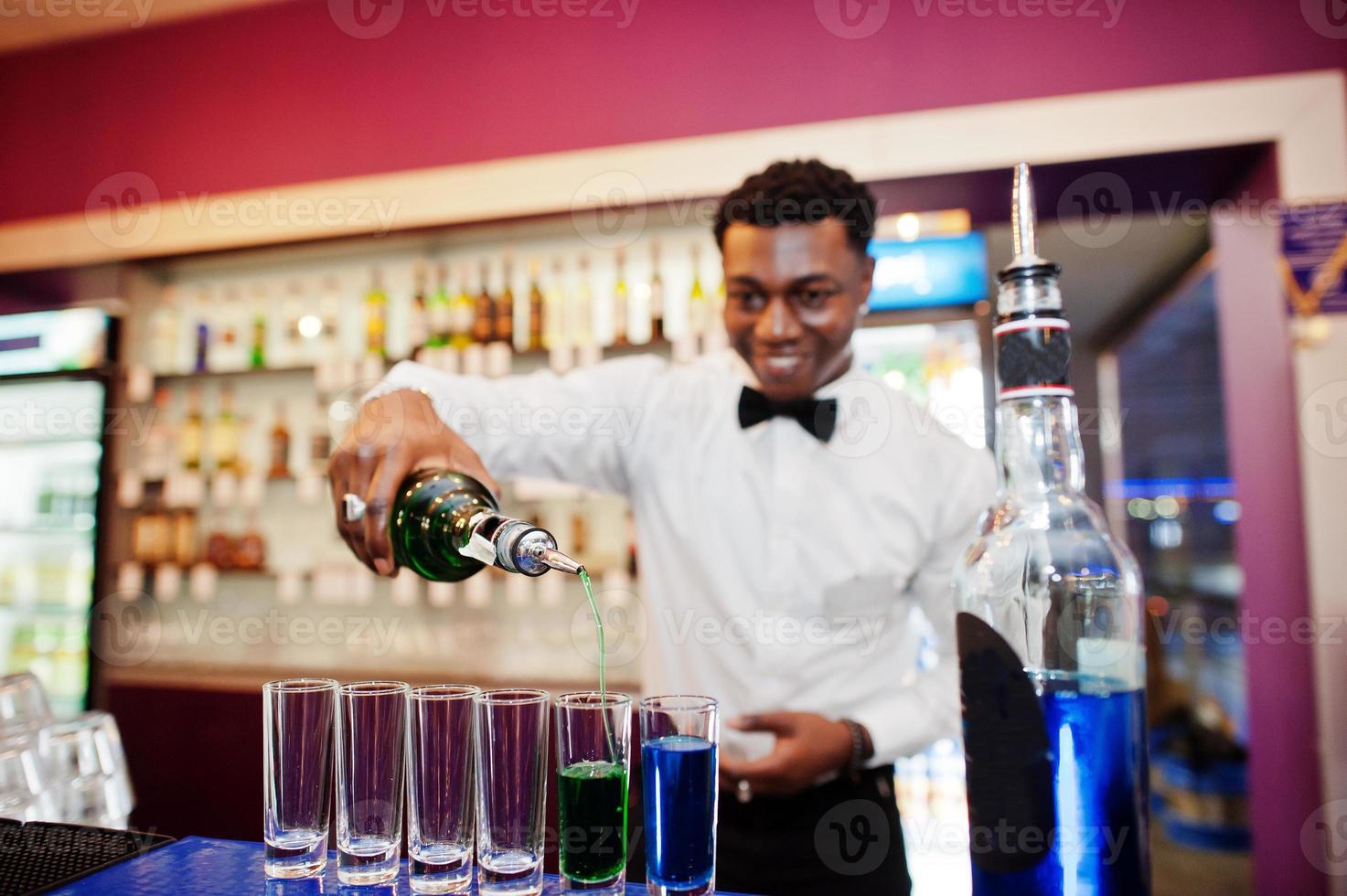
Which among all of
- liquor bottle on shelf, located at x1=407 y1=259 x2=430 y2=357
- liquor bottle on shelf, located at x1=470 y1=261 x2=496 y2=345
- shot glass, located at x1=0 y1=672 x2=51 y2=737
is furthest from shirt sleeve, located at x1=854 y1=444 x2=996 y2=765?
liquor bottle on shelf, located at x1=407 y1=259 x2=430 y2=357

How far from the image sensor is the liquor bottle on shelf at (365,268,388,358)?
11.3ft

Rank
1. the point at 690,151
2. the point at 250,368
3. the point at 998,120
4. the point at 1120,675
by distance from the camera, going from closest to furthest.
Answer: the point at 1120,675, the point at 998,120, the point at 690,151, the point at 250,368

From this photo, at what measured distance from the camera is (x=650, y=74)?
9.54ft

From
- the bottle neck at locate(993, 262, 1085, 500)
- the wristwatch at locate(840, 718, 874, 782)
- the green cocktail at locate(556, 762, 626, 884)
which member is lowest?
the wristwatch at locate(840, 718, 874, 782)

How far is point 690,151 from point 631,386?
4.15 feet

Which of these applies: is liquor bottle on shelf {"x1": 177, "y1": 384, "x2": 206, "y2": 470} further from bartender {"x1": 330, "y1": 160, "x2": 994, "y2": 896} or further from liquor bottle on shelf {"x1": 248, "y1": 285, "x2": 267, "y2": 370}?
bartender {"x1": 330, "y1": 160, "x2": 994, "y2": 896}

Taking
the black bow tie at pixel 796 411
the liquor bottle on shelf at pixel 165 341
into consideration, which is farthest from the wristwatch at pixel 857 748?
the liquor bottle on shelf at pixel 165 341

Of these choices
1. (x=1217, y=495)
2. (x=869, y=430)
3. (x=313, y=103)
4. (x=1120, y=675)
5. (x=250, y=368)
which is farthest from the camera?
(x=1217, y=495)

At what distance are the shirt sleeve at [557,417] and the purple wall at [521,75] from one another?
1.28 metres

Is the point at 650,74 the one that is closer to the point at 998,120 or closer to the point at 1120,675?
the point at 998,120

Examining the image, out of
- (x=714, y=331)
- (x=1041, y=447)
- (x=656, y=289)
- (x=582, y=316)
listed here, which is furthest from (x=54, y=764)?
(x=656, y=289)

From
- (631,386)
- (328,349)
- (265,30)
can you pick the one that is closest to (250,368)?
(328,349)

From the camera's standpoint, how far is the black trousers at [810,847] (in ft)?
4.48

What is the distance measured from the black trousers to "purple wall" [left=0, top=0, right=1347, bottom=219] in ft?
6.36
